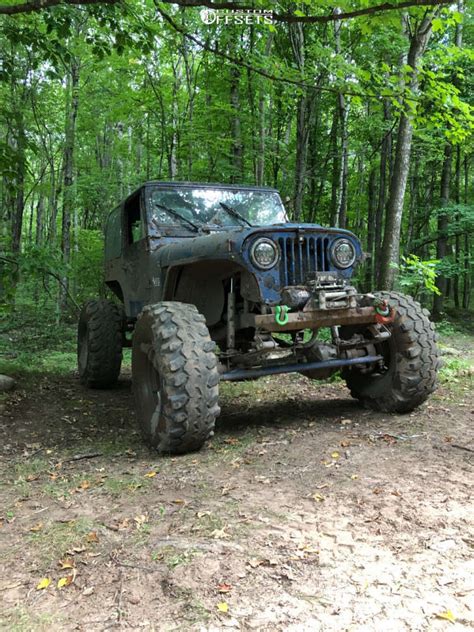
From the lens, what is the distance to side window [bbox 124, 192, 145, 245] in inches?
211

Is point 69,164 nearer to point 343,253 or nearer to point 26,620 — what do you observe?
point 343,253

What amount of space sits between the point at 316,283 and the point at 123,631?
2.67 metres

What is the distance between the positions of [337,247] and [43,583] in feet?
9.90

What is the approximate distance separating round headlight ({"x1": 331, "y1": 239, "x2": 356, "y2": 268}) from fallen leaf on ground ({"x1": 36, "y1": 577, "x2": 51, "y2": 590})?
9.53ft

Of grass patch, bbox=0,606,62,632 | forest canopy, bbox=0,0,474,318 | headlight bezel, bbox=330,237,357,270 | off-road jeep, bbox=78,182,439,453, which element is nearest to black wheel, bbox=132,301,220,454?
off-road jeep, bbox=78,182,439,453

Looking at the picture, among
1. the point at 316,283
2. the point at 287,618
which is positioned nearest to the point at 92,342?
the point at 316,283

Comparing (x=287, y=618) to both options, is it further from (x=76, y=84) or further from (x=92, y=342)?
(x=76, y=84)

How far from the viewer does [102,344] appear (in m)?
6.30

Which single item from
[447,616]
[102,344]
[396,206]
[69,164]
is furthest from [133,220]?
[69,164]

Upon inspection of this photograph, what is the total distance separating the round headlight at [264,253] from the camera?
3715 mm

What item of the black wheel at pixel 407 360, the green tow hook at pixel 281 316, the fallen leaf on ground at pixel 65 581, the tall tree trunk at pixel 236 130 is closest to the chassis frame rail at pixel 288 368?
the black wheel at pixel 407 360

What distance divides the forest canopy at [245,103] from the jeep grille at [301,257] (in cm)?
159

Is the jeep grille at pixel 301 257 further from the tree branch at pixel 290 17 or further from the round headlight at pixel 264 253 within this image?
the tree branch at pixel 290 17

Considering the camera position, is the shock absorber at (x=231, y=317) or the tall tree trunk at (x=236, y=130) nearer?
the shock absorber at (x=231, y=317)
